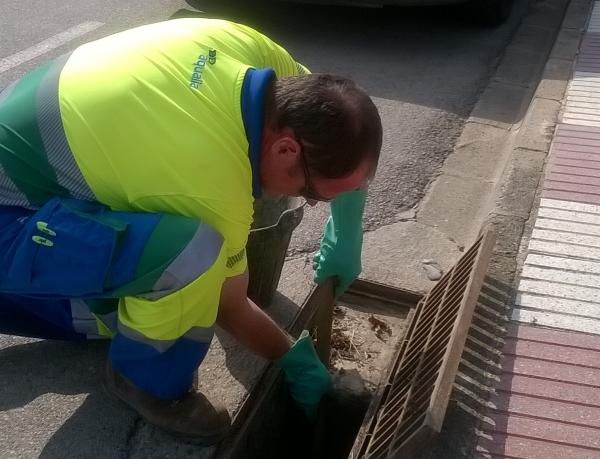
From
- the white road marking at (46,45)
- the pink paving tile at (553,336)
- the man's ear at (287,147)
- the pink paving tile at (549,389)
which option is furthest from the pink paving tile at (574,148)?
the white road marking at (46,45)

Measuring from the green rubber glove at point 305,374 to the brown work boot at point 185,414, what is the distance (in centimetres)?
26

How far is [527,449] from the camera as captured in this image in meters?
2.11

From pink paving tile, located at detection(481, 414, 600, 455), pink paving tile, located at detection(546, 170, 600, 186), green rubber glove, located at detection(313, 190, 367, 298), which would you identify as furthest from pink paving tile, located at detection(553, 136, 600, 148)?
pink paving tile, located at detection(481, 414, 600, 455)

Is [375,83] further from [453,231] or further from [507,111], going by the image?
[453,231]

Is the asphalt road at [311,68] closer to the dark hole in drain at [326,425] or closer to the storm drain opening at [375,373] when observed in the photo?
the storm drain opening at [375,373]

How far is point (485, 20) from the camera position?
6.20 m

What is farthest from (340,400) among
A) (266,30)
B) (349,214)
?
(266,30)

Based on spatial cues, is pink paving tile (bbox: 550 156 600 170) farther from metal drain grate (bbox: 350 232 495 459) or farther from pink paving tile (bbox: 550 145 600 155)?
metal drain grate (bbox: 350 232 495 459)

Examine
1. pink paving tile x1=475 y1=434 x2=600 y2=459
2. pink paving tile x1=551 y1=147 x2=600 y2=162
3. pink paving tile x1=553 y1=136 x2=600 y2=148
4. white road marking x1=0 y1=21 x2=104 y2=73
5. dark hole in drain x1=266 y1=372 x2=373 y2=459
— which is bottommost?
dark hole in drain x1=266 y1=372 x2=373 y2=459

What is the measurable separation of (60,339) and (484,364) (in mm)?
1289

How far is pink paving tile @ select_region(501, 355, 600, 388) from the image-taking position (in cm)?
237

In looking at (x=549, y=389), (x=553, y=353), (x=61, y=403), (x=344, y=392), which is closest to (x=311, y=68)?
(x=344, y=392)

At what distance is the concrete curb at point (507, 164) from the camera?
2.28 m

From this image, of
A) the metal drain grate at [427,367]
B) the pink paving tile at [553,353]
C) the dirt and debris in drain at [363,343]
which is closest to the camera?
the metal drain grate at [427,367]
